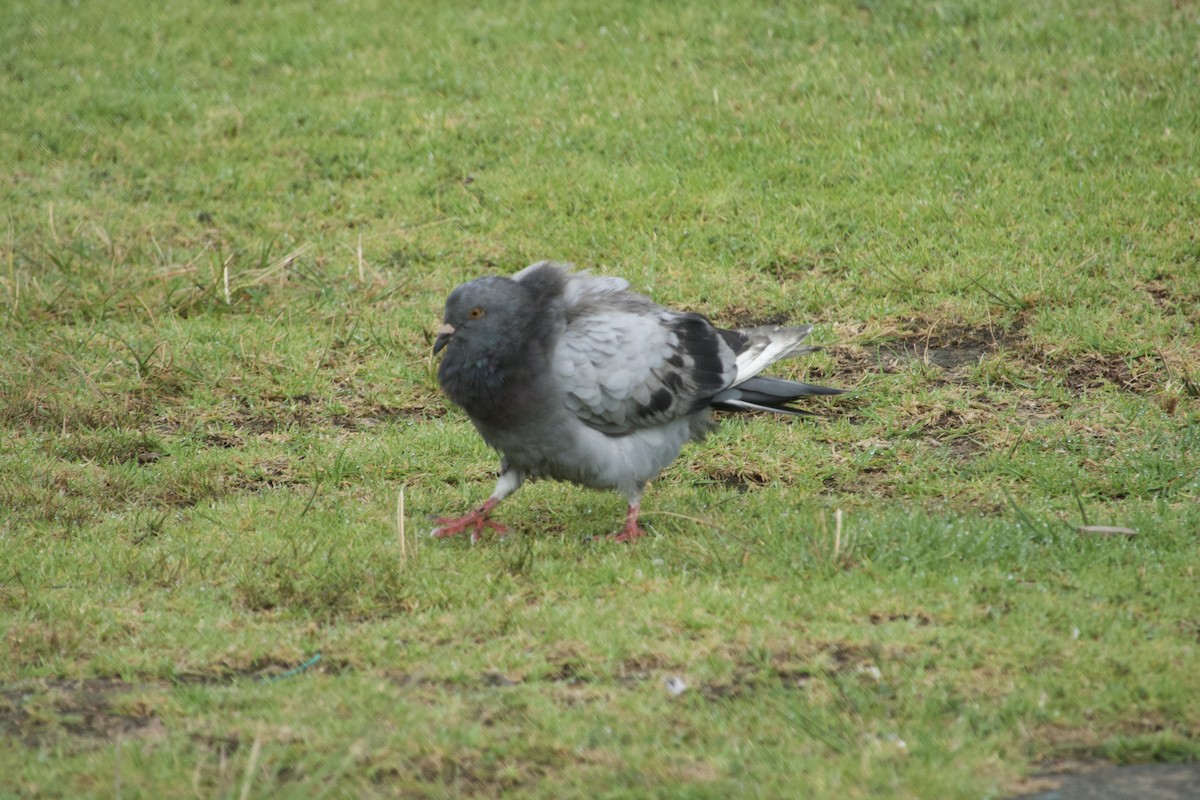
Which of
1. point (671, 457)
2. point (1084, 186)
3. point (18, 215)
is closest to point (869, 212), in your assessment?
point (1084, 186)

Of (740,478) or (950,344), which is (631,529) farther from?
(950,344)

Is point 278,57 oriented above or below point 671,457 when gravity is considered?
above

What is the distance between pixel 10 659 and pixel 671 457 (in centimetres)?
288

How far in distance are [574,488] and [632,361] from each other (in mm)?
1178

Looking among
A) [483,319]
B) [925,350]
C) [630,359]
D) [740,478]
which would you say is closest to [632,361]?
[630,359]

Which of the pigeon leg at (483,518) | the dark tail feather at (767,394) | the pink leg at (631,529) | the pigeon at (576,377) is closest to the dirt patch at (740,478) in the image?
the dark tail feather at (767,394)

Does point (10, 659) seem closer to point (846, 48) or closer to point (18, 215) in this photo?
point (18, 215)

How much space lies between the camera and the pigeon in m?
5.50

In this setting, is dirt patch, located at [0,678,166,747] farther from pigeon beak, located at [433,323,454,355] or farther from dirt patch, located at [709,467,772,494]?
dirt patch, located at [709,467,772,494]

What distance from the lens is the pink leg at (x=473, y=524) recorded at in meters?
5.65

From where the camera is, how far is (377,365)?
772cm

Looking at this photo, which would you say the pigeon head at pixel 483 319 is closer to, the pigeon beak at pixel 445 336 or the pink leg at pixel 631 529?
the pigeon beak at pixel 445 336

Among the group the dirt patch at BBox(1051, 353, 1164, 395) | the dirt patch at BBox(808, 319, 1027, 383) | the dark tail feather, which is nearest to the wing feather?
the dark tail feather

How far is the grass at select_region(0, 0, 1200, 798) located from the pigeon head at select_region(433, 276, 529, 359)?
0.85 metres
